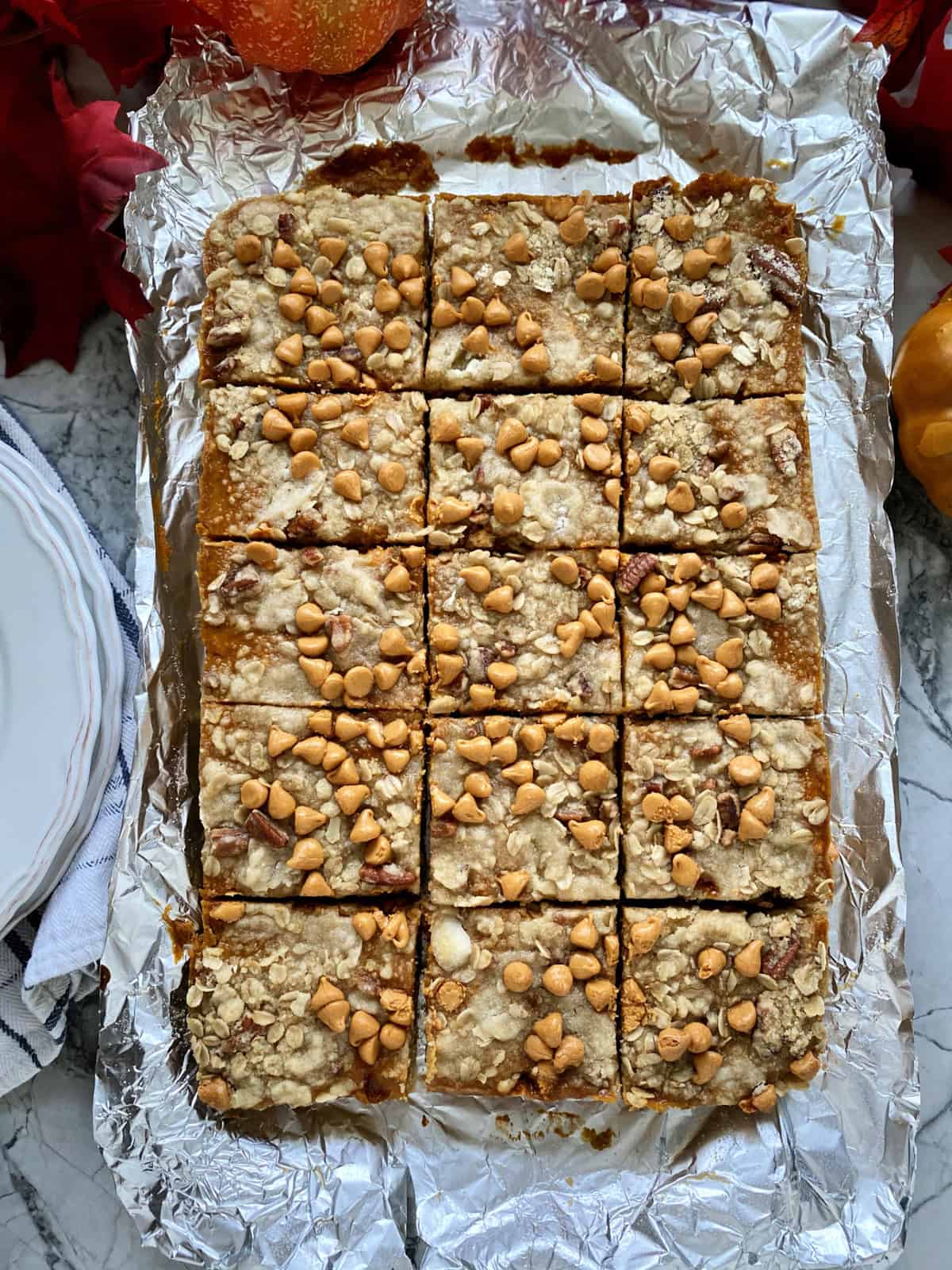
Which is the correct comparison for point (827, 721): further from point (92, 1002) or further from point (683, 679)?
point (92, 1002)

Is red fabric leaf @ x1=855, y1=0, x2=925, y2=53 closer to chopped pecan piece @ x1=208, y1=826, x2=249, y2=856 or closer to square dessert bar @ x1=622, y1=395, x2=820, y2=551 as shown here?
square dessert bar @ x1=622, y1=395, x2=820, y2=551

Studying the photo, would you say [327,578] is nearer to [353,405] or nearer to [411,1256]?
[353,405]

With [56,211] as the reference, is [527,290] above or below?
below

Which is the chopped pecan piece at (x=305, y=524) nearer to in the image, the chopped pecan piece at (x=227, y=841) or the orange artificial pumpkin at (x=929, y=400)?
the chopped pecan piece at (x=227, y=841)

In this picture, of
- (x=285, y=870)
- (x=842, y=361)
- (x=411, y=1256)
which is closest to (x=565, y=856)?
(x=285, y=870)

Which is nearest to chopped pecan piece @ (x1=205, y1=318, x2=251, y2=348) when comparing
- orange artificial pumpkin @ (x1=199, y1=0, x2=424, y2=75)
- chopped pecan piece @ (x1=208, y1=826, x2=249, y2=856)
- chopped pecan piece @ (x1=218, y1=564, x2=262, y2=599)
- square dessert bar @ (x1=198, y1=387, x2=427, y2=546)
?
square dessert bar @ (x1=198, y1=387, x2=427, y2=546)

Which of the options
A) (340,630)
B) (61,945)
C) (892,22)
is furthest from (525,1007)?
(892,22)
